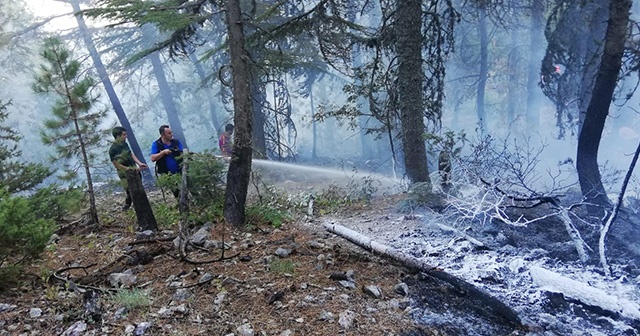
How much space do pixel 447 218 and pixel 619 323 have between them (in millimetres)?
2836

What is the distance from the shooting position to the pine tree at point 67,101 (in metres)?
6.21

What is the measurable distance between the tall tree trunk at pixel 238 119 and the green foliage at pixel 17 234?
2.65 metres

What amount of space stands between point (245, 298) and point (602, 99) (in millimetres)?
6602

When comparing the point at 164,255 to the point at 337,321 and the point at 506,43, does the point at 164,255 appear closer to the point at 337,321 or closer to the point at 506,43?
the point at 337,321

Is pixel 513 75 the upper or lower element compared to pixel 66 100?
upper

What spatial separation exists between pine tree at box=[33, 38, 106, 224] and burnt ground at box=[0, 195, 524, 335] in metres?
2.20

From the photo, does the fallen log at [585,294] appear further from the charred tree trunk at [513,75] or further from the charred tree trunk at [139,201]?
the charred tree trunk at [513,75]

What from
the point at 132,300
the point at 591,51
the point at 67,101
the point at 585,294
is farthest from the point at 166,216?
the point at 591,51

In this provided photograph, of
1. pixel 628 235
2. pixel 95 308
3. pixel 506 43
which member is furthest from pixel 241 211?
pixel 506 43

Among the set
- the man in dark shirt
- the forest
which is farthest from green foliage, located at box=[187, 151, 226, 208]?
the man in dark shirt

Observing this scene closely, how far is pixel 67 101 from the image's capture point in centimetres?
647

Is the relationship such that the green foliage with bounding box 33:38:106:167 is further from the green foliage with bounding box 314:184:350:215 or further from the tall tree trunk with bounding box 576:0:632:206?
the tall tree trunk with bounding box 576:0:632:206

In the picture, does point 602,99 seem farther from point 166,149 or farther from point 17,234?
point 17,234

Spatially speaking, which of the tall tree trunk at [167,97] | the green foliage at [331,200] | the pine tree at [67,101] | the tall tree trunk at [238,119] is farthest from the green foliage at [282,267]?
the tall tree trunk at [167,97]
